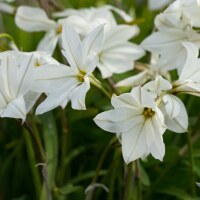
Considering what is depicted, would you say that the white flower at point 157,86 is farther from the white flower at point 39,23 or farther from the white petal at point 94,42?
the white flower at point 39,23

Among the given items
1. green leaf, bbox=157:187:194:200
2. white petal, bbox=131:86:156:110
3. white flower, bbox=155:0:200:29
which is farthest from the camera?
green leaf, bbox=157:187:194:200

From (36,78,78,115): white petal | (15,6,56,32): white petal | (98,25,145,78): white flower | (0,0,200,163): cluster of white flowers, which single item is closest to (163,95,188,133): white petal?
(0,0,200,163): cluster of white flowers

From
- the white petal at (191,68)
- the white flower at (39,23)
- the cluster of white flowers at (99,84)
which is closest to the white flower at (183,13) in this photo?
the cluster of white flowers at (99,84)

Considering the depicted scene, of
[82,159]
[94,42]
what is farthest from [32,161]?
[94,42]

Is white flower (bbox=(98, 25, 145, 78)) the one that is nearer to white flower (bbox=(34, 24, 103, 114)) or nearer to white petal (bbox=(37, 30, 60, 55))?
white petal (bbox=(37, 30, 60, 55))

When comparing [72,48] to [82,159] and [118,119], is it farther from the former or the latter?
[82,159]

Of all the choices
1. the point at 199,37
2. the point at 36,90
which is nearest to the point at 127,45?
the point at 199,37
